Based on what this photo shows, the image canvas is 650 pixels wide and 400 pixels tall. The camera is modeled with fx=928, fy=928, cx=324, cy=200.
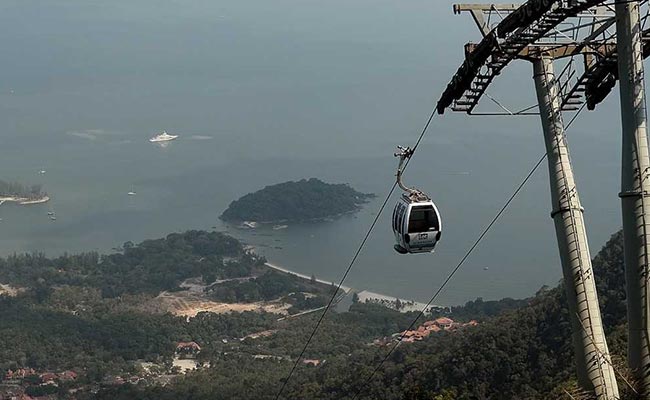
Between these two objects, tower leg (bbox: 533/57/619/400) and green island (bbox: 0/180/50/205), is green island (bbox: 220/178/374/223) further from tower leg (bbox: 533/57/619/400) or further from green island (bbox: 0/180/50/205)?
tower leg (bbox: 533/57/619/400)

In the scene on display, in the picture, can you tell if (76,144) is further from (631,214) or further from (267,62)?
(631,214)

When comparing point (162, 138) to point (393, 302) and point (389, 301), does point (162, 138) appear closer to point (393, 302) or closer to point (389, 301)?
point (389, 301)

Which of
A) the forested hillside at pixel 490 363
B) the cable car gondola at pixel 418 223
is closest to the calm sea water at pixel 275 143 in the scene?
the forested hillside at pixel 490 363

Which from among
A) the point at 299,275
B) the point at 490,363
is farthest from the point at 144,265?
the point at 490,363

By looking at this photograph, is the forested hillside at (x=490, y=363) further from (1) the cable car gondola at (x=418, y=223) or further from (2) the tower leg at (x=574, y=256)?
(2) the tower leg at (x=574, y=256)

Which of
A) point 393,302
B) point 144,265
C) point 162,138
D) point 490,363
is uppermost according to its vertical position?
point 162,138
